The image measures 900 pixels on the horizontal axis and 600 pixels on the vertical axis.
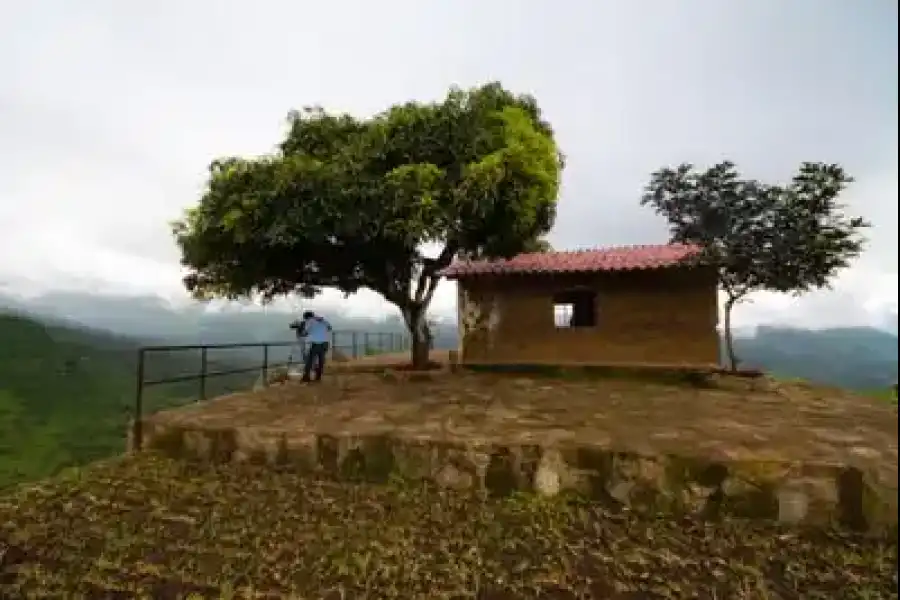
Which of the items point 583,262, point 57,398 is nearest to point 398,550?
point 583,262

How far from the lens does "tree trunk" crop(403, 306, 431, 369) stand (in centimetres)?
1365

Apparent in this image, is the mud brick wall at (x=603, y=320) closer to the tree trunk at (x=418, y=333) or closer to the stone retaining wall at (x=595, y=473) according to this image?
the tree trunk at (x=418, y=333)

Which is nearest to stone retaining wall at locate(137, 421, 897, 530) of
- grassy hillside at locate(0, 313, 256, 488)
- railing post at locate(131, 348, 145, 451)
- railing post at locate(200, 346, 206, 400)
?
railing post at locate(131, 348, 145, 451)

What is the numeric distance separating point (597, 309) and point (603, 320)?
0.32 metres

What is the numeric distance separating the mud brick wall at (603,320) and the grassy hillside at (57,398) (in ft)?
29.6

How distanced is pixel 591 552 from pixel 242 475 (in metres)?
4.41

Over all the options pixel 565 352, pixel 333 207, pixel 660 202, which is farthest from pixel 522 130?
pixel 565 352

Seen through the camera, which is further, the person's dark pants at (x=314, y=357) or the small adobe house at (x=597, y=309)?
the small adobe house at (x=597, y=309)

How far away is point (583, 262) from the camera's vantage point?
13492 mm

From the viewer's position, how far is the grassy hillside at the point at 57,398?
24.3 metres

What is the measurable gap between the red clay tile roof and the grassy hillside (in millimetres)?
9127

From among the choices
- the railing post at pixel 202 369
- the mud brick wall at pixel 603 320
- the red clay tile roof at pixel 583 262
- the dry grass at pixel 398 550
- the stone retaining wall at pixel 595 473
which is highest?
the red clay tile roof at pixel 583 262

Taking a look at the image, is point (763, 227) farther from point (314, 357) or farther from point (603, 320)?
point (314, 357)

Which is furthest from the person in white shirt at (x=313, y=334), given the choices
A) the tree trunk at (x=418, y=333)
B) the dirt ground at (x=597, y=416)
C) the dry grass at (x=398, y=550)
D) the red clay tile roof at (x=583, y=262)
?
the dry grass at (x=398, y=550)
